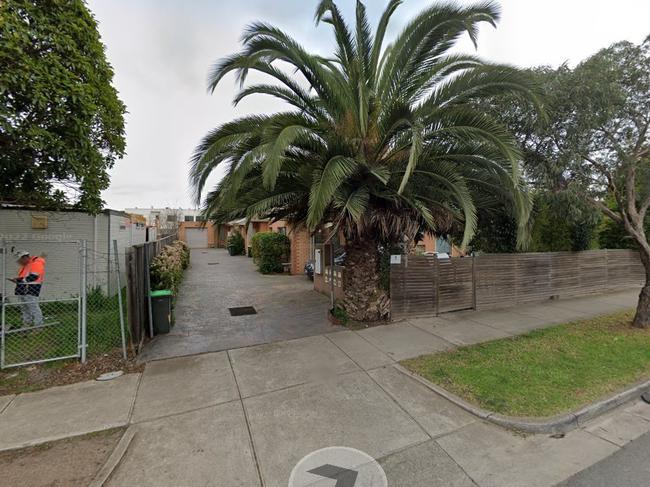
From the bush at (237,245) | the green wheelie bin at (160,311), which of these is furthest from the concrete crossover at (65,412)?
the bush at (237,245)

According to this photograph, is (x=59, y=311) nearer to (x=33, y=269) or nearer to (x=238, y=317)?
(x=33, y=269)

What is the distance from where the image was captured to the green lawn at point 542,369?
143 inches

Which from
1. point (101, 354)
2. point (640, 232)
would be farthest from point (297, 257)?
point (640, 232)

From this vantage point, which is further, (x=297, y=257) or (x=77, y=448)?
(x=297, y=257)

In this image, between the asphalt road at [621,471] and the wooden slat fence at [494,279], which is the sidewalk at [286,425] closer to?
the asphalt road at [621,471]

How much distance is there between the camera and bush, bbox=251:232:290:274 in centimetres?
1498

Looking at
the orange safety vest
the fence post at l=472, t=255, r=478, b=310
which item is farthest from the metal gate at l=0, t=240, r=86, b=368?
the fence post at l=472, t=255, r=478, b=310

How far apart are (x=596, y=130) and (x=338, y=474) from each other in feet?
26.1

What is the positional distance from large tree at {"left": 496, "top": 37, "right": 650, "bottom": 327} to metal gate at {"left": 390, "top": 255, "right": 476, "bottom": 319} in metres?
2.66

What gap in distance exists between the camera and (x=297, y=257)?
1479 cm

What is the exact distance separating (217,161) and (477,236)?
24.3 ft

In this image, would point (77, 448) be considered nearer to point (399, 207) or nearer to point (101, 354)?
point (101, 354)

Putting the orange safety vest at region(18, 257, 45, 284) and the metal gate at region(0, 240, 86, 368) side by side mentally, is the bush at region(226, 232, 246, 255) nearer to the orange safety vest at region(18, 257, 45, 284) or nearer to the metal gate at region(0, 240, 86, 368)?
the metal gate at region(0, 240, 86, 368)

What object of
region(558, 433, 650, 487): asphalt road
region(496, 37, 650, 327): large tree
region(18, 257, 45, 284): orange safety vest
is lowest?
region(558, 433, 650, 487): asphalt road
